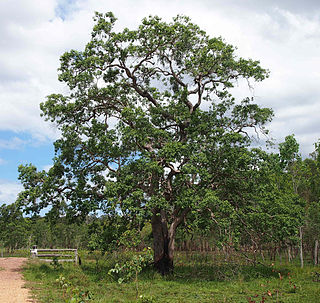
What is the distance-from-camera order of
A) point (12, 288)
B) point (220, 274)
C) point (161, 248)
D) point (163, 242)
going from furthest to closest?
point (163, 242), point (161, 248), point (220, 274), point (12, 288)

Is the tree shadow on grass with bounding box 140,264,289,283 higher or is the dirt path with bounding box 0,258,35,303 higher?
the dirt path with bounding box 0,258,35,303

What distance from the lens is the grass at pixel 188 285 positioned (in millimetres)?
10906

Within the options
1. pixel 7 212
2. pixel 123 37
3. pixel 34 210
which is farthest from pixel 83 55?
pixel 7 212

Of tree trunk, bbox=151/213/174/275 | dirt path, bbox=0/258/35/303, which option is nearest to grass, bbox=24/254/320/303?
dirt path, bbox=0/258/35/303

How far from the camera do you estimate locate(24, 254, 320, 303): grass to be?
35.8 ft

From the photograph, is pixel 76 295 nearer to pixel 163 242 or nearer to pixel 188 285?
pixel 188 285

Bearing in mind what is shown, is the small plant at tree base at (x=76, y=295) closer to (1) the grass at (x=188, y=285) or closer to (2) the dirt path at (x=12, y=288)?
(1) the grass at (x=188, y=285)

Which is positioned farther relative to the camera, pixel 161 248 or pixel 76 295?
pixel 161 248

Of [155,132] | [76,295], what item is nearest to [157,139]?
[155,132]

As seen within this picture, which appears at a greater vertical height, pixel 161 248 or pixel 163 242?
pixel 163 242

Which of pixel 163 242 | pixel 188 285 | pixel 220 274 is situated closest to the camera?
pixel 188 285

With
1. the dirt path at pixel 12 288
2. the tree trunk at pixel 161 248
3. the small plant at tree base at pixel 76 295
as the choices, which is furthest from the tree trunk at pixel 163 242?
the small plant at tree base at pixel 76 295

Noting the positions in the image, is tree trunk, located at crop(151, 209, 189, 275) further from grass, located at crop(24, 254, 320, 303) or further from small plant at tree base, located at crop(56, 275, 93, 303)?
small plant at tree base, located at crop(56, 275, 93, 303)

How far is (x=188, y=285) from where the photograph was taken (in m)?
14.0
